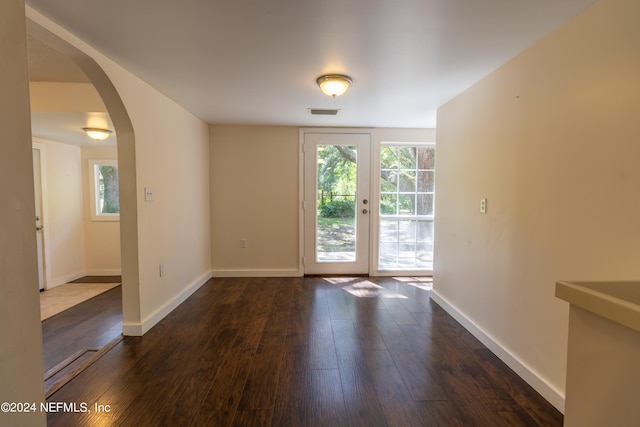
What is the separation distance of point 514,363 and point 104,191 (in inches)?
216

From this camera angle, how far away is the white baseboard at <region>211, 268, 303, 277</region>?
4102 mm

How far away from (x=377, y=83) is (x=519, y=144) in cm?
117

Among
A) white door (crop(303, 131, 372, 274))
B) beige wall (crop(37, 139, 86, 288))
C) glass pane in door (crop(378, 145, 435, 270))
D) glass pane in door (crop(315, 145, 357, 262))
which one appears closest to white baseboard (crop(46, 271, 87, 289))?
beige wall (crop(37, 139, 86, 288))

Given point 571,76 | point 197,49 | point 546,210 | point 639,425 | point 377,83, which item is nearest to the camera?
point 639,425

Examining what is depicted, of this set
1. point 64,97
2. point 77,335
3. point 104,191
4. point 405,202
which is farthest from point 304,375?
point 104,191

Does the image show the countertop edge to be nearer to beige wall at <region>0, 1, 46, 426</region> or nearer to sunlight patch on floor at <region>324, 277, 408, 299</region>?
beige wall at <region>0, 1, 46, 426</region>

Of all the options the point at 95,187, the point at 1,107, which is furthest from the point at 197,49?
the point at 95,187

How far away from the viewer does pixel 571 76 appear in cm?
153

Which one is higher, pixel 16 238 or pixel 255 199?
pixel 255 199

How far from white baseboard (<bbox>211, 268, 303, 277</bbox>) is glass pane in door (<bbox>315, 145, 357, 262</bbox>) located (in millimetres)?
389

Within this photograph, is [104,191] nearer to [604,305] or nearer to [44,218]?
[44,218]

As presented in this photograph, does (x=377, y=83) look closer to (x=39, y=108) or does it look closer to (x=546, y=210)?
(x=546, y=210)

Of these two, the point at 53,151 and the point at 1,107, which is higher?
the point at 53,151

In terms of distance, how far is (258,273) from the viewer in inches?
162
